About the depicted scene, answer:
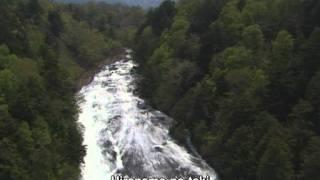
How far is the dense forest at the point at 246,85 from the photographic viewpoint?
55250 millimetres

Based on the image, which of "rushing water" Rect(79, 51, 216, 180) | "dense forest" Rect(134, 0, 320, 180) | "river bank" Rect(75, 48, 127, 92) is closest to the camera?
"dense forest" Rect(134, 0, 320, 180)

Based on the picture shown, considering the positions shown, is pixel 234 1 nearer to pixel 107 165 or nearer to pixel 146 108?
pixel 146 108

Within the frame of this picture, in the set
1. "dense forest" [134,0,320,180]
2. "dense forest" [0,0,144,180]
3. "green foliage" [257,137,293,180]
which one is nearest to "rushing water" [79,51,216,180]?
"dense forest" [134,0,320,180]

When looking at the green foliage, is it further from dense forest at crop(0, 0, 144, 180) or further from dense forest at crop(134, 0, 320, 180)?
dense forest at crop(0, 0, 144, 180)

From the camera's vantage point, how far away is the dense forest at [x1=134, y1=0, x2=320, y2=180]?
181 ft

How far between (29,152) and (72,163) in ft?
22.6

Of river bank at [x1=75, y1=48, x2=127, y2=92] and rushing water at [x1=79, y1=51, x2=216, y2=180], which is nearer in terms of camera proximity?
rushing water at [x1=79, y1=51, x2=216, y2=180]

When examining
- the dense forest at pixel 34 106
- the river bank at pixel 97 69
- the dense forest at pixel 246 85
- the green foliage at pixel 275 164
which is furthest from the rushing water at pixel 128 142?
the river bank at pixel 97 69

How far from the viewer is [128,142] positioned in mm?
66188

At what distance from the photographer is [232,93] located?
66.5m

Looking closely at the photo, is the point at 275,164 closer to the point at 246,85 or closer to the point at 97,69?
the point at 246,85

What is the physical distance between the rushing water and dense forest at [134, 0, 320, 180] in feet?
7.14

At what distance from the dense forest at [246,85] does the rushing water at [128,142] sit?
2.17m

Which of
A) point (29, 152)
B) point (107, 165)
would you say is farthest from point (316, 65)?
point (29, 152)
